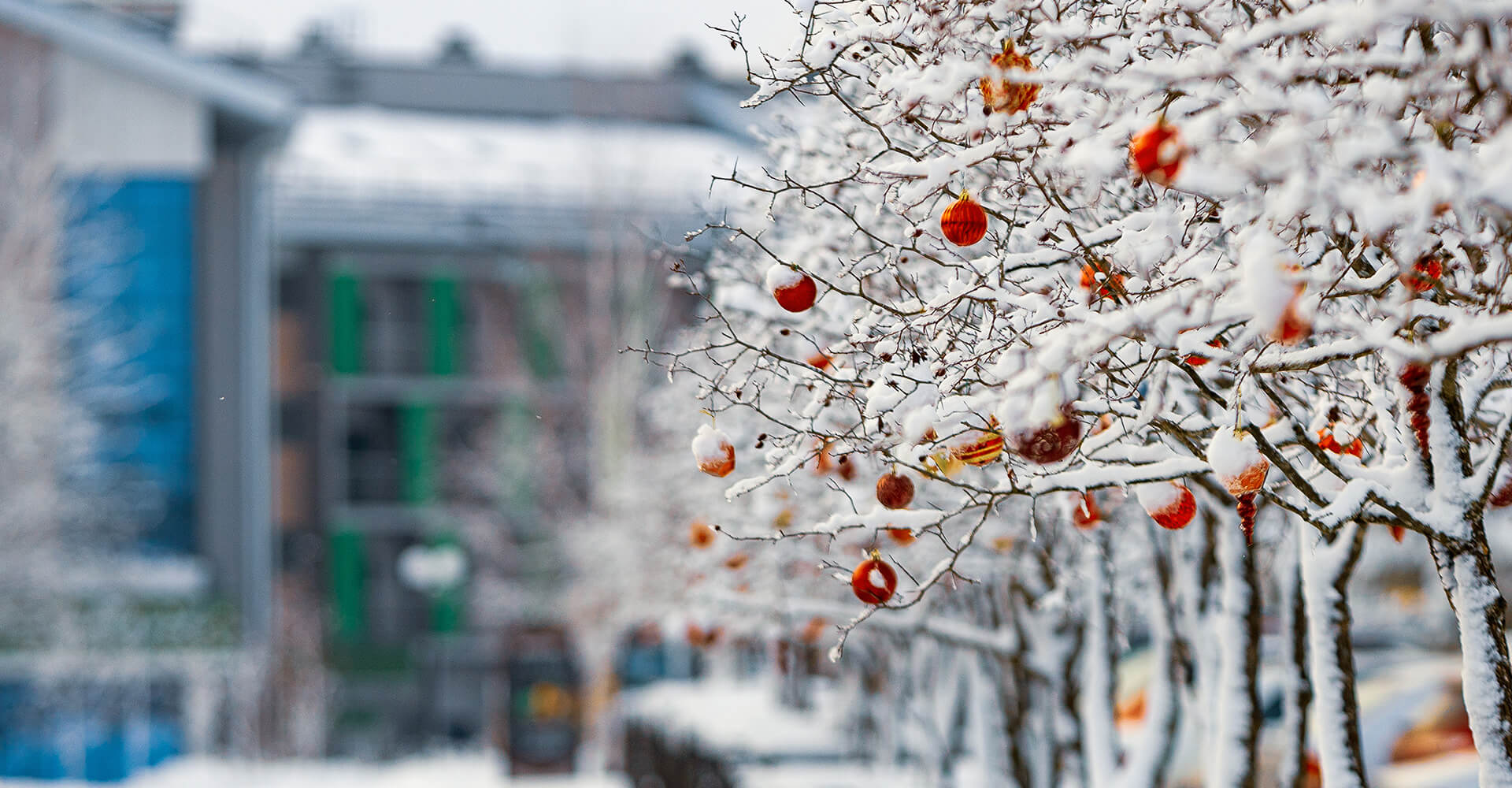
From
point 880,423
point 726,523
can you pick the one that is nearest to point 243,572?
point 726,523

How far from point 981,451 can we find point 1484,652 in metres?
1.00

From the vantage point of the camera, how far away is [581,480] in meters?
25.8

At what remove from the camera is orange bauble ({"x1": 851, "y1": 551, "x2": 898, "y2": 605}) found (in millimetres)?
3451

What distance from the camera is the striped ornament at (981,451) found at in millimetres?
3141

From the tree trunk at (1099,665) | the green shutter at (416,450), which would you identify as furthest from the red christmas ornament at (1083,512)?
the green shutter at (416,450)

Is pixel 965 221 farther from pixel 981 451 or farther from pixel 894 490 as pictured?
pixel 894 490

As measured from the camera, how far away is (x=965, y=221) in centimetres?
299

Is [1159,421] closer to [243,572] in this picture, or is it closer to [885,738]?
[885,738]

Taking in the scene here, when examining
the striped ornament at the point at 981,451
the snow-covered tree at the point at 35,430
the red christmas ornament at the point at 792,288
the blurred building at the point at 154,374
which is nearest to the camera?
the striped ornament at the point at 981,451

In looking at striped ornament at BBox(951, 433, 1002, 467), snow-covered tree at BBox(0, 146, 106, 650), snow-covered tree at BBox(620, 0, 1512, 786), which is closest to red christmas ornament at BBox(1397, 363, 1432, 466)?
snow-covered tree at BBox(620, 0, 1512, 786)

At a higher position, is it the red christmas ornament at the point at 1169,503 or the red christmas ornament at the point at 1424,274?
the red christmas ornament at the point at 1424,274

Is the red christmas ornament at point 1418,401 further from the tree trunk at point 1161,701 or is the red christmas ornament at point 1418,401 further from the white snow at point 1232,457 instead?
the tree trunk at point 1161,701

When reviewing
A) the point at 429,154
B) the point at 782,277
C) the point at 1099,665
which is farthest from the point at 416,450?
the point at 782,277

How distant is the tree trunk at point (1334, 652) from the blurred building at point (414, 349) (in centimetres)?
2555
